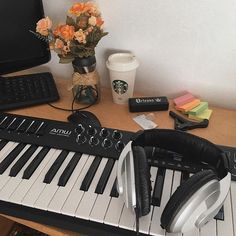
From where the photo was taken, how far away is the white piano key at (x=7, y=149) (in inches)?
29.3

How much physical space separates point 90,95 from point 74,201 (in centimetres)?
42

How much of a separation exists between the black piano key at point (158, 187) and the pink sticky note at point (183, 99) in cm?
29

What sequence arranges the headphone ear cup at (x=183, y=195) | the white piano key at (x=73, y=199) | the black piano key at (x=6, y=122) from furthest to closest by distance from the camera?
the black piano key at (x=6, y=122)
the white piano key at (x=73, y=199)
the headphone ear cup at (x=183, y=195)

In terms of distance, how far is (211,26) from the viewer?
82 centimetres

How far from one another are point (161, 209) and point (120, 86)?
43 centimetres

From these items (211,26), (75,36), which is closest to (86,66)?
(75,36)

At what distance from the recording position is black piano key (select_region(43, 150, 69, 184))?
2.17 feet

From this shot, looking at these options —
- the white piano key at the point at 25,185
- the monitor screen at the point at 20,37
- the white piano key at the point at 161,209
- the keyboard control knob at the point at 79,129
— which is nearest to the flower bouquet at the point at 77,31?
the monitor screen at the point at 20,37

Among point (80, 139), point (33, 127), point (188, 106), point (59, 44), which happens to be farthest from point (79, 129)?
point (188, 106)

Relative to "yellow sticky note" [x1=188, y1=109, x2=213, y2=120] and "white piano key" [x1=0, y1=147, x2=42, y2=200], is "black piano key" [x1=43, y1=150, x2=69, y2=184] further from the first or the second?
"yellow sticky note" [x1=188, y1=109, x2=213, y2=120]

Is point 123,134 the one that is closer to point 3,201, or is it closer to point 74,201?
point 74,201

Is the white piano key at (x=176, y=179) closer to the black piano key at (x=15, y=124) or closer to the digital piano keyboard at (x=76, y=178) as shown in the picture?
the digital piano keyboard at (x=76, y=178)

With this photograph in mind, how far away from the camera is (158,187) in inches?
24.8

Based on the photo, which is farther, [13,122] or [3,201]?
[13,122]
